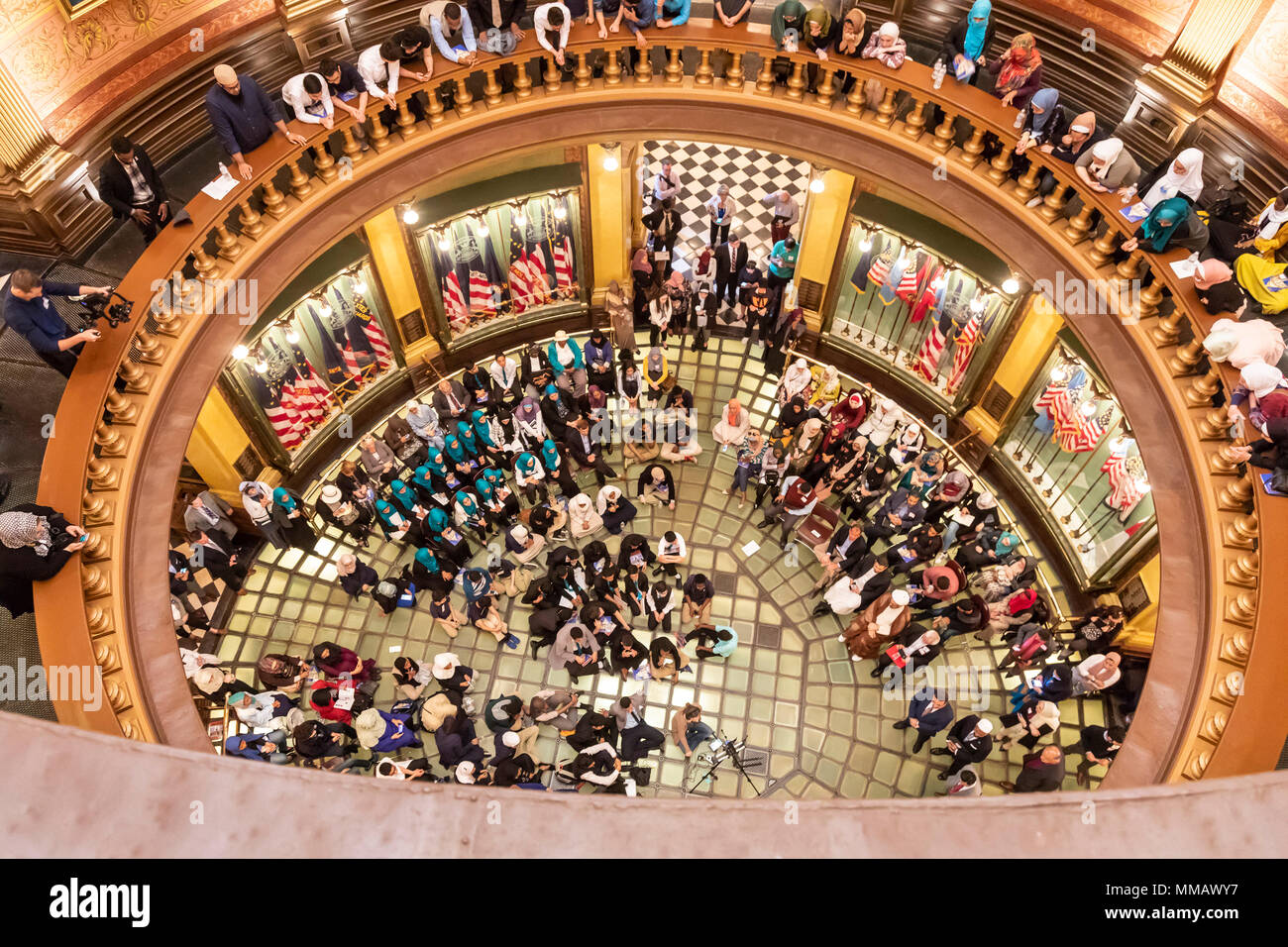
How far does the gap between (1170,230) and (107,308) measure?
12.8 m

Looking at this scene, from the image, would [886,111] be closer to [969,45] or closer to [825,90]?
[825,90]

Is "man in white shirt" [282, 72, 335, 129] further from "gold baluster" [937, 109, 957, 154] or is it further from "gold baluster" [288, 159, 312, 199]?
"gold baluster" [937, 109, 957, 154]

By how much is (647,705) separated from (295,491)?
720cm

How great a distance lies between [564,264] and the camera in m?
15.7

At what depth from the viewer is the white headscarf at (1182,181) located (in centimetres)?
944

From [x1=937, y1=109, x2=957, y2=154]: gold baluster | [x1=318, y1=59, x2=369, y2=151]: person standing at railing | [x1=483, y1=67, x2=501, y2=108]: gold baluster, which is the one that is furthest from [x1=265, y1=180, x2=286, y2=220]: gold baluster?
[x1=937, y1=109, x2=957, y2=154]: gold baluster

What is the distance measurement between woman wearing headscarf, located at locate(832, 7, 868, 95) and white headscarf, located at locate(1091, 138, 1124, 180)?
3601 mm

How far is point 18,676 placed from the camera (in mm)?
8055

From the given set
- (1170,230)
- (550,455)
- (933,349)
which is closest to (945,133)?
(1170,230)

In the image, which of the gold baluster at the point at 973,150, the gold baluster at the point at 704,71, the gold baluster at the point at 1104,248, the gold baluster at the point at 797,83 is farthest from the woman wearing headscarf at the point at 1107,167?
the gold baluster at the point at 704,71

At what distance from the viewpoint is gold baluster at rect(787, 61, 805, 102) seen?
1227 centimetres

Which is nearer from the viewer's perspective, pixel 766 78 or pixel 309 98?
pixel 309 98

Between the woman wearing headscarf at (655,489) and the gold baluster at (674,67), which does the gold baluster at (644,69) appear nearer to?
the gold baluster at (674,67)

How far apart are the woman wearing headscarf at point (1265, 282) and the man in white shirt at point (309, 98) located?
12.2m
